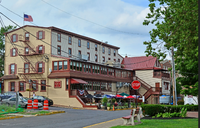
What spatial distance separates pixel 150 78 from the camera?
208 ft

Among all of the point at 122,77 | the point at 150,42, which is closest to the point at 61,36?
the point at 122,77

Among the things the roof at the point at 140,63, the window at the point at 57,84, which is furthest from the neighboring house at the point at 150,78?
the window at the point at 57,84

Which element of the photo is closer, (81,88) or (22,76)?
(81,88)

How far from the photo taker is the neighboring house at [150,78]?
60.0 metres

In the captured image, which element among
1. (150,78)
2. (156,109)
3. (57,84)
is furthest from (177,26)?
(150,78)

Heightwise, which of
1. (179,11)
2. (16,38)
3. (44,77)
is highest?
(16,38)

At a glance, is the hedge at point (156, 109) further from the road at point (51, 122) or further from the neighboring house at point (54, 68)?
the neighboring house at point (54, 68)

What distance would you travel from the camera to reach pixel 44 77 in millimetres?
47281

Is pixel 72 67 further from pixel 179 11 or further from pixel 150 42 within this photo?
pixel 179 11

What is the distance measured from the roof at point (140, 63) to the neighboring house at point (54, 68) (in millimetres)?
11554

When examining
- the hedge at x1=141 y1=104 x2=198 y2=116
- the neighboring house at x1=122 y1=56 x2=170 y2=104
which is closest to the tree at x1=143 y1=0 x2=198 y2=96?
the hedge at x1=141 y1=104 x2=198 y2=116

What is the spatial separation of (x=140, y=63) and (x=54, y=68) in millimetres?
27977

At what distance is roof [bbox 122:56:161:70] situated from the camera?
2592 inches

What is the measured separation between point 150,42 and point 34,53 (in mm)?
32485
